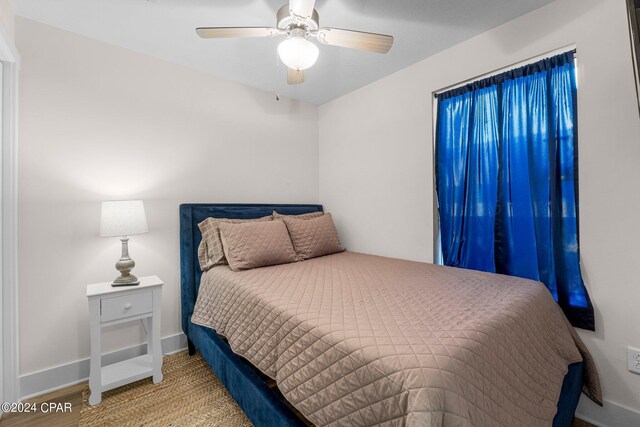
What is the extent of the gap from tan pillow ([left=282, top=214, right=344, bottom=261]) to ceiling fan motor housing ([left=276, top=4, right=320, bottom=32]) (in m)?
1.56

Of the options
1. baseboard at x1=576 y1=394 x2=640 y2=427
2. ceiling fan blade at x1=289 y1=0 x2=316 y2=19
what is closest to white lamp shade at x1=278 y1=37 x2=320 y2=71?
ceiling fan blade at x1=289 y1=0 x2=316 y2=19

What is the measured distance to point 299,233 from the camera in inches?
104

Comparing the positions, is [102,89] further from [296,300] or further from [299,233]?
[296,300]

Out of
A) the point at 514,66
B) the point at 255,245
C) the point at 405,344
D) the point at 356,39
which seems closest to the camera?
the point at 405,344

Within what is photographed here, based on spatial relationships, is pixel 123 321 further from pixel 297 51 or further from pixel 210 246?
pixel 297 51

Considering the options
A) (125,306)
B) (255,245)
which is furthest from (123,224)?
(255,245)

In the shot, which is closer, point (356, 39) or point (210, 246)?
point (356, 39)

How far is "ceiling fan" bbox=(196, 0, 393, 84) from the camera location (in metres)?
1.53

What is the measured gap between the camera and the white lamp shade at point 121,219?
187 cm

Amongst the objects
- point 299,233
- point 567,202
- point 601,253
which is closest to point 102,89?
point 299,233

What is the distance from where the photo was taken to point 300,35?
1.60 meters

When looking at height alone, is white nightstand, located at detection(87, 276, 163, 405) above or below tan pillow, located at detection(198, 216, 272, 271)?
below

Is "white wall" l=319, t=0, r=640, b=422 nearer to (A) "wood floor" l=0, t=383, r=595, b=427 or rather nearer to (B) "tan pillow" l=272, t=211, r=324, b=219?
(A) "wood floor" l=0, t=383, r=595, b=427

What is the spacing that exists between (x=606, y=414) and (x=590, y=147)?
1513mm
